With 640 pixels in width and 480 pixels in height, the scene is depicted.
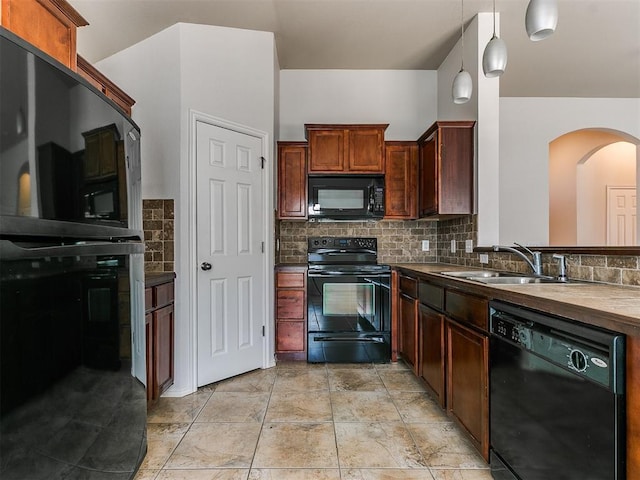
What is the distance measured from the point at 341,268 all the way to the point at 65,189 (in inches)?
92.9

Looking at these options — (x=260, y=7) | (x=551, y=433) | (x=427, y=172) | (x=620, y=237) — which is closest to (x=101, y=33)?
(x=260, y=7)

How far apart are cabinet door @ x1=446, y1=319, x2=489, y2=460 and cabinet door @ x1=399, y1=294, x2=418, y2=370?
624mm

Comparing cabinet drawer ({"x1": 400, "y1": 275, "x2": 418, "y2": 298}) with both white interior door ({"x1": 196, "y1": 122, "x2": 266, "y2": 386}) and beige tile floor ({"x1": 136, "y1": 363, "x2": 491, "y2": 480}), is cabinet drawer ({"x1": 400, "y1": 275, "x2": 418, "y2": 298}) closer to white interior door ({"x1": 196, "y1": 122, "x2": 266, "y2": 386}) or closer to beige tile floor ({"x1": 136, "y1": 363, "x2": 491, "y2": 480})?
beige tile floor ({"x1": 136, "y1": 363, "x2": 491, "y2": 480})

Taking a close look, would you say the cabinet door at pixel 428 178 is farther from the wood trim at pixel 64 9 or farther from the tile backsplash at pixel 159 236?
the wood trim at pixel 64 9

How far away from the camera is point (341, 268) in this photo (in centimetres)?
314

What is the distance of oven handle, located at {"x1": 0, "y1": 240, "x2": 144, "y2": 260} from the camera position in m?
0.81

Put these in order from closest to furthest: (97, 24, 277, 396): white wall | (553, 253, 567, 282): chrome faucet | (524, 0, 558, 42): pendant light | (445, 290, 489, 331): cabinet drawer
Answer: (524, 0, 558, 42): pendant light → (445, 290, 489, 331): cabinet drawer → (553, 253, 567, 282): chrome faucet → (97, 24, 277, 396): white wall

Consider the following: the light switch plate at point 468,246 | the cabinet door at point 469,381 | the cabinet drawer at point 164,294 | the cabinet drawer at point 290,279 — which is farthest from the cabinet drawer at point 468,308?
the cabinet drawer at point 164,294

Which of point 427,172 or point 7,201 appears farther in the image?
point 427,172

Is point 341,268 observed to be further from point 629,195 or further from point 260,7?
point 629,195

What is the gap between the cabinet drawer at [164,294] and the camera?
2.22 metres

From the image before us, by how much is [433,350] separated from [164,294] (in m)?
1.80

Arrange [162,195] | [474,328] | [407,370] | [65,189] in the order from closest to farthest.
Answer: [65,189] → [474,328] → [162,195] → [407,370]

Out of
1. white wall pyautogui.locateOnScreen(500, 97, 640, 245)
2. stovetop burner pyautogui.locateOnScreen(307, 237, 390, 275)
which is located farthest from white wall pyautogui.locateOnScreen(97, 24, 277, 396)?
white wall pyautogui.locateOnScreen(500, 97, 640, 245)
